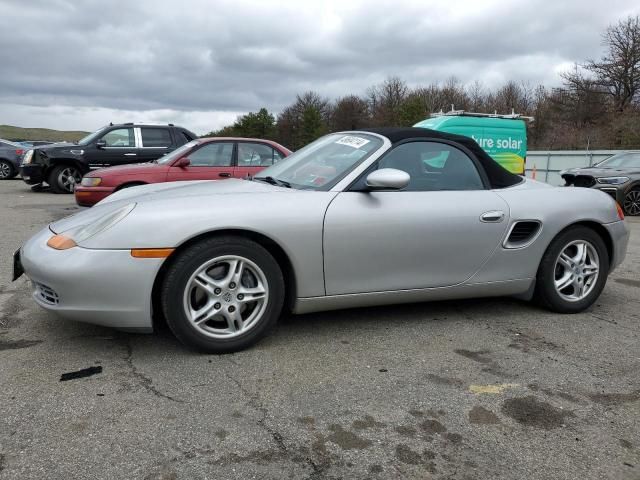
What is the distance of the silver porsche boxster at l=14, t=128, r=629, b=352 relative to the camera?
278 centimetres

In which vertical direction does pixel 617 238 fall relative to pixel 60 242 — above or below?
below

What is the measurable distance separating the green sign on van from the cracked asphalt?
851cm

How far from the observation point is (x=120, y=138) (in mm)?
11555

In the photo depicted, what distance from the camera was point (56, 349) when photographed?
9.77 feet

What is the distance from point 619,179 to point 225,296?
1107 centimetres

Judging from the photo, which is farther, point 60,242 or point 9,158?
point 9,158

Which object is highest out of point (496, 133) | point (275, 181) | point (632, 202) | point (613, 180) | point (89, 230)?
point (496, 133)

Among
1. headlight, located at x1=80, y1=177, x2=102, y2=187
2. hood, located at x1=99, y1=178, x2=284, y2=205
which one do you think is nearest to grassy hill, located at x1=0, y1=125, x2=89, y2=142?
headlight, located at x1=80, y1=177, x2=102, y2=187

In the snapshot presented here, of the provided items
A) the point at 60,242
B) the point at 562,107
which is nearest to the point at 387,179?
the point at 60,242

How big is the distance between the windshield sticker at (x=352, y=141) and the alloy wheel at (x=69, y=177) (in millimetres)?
10375

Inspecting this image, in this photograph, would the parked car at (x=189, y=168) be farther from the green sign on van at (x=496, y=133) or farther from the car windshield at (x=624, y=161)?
the car windshield at (x=624, y=161)

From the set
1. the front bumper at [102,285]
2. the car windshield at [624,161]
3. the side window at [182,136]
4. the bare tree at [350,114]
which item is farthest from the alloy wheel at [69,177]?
the bare tree at [350,114]

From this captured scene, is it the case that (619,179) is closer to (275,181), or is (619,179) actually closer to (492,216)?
(492,216)

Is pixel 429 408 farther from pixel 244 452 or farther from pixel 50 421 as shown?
pixel 50 421
